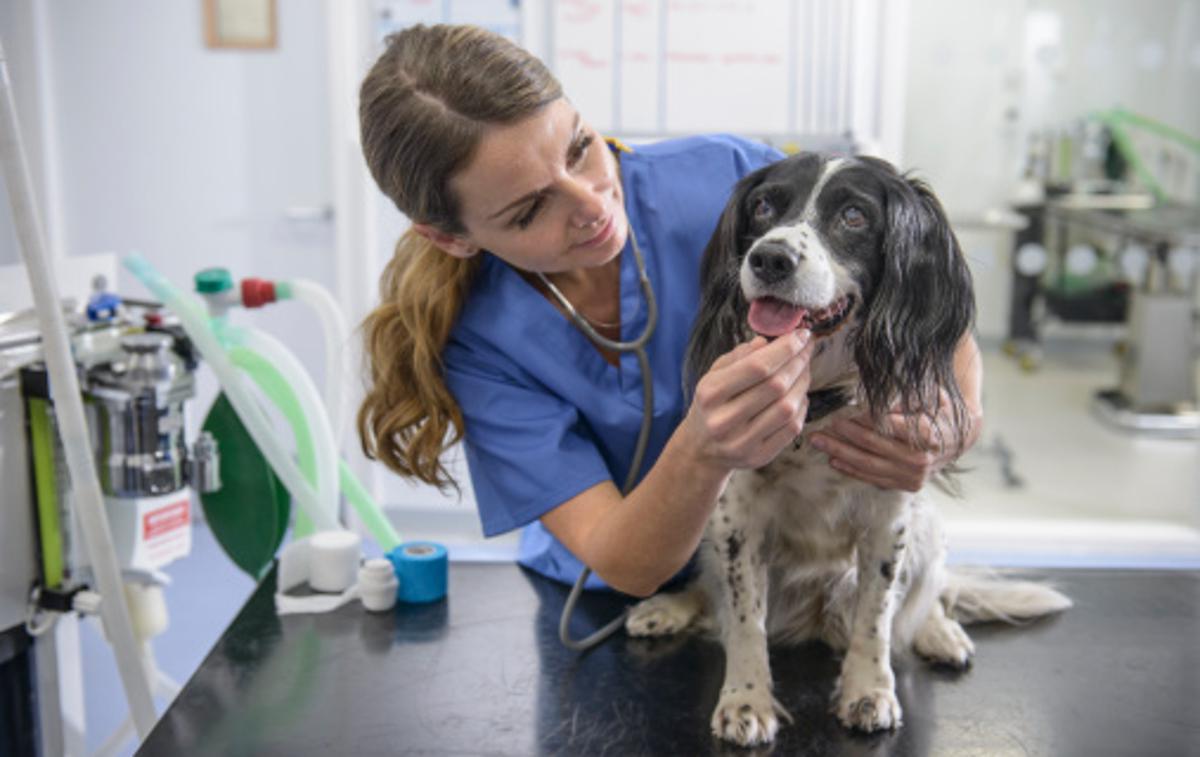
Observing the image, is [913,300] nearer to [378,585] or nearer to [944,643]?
[944,643]

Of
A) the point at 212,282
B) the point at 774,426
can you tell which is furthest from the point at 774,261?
the point at 212,282

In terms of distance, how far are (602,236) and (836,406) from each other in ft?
1.09

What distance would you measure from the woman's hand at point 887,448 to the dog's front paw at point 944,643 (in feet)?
0.74

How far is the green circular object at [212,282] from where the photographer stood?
1.88m

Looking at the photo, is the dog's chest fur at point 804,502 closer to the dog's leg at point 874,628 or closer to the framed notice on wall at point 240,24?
the dog's leg at point 874,628

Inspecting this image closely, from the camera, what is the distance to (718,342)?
4.26ft

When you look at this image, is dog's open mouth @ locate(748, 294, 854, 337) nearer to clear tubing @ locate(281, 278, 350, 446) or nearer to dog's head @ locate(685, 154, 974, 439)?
dog's head @ locate(685, 154, 974, 439)

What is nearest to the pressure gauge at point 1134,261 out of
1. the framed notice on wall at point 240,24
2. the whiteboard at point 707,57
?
the whiteboard at point 707,57

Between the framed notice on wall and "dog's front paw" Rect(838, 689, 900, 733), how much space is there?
3.00 m

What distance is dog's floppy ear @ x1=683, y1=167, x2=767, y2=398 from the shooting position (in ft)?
4.20

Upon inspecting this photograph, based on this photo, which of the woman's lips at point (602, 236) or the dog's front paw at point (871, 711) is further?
the woman's lips at point (602, 236)

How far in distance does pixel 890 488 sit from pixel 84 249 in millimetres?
3185

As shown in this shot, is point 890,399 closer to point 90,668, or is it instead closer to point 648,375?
point 648,375

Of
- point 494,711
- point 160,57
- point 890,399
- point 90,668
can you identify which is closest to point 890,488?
point 890,399
